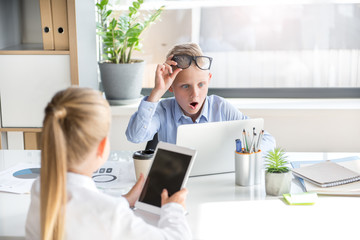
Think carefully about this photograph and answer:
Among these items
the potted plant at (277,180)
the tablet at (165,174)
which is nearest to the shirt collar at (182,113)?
the potted plant at (277,180)

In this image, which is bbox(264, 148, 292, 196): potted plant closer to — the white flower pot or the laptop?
the white flower pot

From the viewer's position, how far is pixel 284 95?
3.44 m

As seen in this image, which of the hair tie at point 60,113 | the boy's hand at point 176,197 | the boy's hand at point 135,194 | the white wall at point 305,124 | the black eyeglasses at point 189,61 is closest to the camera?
the hair tie at point 60,113

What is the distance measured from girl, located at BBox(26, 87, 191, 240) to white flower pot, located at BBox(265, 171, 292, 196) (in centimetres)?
56

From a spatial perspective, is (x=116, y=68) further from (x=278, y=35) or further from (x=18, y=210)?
(x=18, y=210)

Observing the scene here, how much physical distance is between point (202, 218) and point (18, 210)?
0.57m

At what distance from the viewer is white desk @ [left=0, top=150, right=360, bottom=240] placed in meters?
1.33

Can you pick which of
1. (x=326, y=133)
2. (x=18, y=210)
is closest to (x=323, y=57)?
Answer: (x=326, y=133)

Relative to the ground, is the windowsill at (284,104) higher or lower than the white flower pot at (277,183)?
higher

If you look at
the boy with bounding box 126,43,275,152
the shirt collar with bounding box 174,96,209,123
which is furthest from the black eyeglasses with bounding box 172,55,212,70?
the shirt collar with bounding box 174,96,209,123

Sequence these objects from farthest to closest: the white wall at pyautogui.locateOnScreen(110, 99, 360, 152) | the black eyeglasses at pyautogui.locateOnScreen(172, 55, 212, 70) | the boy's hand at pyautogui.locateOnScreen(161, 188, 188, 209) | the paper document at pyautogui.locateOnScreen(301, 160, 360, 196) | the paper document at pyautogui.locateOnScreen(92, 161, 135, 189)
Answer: the white wall at pyautogui.locateOnScreen(110, 99, 360, 152) → the black eyeglasses at pyautogui.locateOnScreen(172, 55, 212, 70) → the paper document at pyautogui.locateOnScreen(92, 161, 135, 189) → the paper document at pyautogui.locateOnScreen(301, 160, 360, 196) → the boy's hand at pyautogui.locateOnScreen(161, 188, 188, 209)

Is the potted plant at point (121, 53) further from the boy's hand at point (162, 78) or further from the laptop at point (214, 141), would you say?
the laptop at point (214, 141)

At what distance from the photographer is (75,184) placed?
1144mm

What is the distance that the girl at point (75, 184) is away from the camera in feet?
3.57
